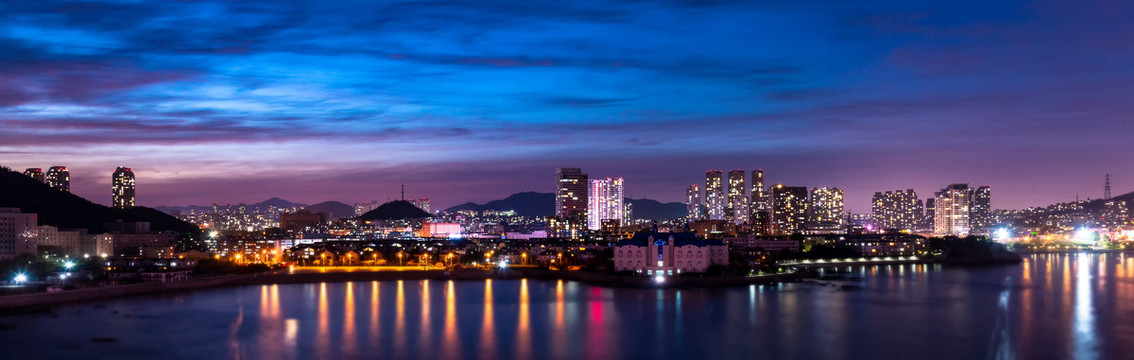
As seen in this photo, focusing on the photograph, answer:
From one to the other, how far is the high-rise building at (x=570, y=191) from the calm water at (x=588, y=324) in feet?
155

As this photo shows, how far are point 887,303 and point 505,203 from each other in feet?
433

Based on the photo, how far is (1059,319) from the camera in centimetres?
1723

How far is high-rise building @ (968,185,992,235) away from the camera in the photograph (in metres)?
81.8

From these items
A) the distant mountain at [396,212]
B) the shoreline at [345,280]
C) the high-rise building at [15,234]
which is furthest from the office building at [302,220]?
the shoreline at [345,280]

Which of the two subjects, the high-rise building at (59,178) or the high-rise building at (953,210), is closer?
the high-rise building at (59,178)

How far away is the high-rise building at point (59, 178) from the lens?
4872 cm

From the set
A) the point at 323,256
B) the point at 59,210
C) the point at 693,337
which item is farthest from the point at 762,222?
the point at 693,337

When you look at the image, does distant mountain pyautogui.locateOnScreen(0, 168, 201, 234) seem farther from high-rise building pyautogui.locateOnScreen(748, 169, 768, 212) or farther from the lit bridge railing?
high-rise building pyautogui.locateOnScreen(748, 169, 768, 212)

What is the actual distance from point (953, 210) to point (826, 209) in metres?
11.3

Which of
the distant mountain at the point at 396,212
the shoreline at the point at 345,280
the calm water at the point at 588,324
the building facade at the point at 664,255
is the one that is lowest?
the calm water at the point at 588,324

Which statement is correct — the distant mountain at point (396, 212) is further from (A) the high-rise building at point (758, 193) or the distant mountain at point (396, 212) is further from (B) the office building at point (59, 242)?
(B) the office building at point (59, 242)

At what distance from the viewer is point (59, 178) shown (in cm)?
4900

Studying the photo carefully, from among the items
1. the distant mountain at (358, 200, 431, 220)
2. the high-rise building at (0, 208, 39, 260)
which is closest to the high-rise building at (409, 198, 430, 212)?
the distant mountain at (358, 200, 431, 220)

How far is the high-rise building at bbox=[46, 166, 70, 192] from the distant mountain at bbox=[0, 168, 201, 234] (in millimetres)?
5171
